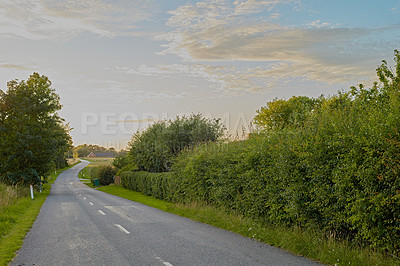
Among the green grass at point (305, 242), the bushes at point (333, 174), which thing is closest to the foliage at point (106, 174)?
the green grass at point (305, 242)

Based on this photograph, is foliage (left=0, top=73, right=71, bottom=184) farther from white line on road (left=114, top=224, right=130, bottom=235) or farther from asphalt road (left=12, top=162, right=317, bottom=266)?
white line on road (left=114, top=224, right=130, bottom=235)

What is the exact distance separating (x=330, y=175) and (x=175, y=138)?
2757 centimetres

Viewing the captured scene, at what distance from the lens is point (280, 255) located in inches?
319

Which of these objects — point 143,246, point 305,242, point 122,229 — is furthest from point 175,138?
point 305,242

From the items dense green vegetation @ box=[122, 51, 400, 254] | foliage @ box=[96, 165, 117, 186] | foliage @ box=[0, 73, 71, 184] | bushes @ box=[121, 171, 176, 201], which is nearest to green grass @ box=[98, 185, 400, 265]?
dense green vegetation @ box=[122, 51, 400, 254]

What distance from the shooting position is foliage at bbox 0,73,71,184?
35438mm

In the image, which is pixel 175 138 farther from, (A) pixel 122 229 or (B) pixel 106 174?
(B) pixel 106 174

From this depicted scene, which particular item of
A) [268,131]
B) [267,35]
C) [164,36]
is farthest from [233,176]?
[164,36]

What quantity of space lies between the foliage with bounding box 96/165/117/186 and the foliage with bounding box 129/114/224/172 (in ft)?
72.4

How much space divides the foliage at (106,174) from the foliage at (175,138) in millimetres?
22068

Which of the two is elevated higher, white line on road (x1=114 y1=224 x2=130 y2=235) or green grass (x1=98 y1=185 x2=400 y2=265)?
green grass (x1=98 y1=185 x2=400 y2=265)

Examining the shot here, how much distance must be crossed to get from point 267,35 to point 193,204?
400 inches

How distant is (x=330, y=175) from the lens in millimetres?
8195

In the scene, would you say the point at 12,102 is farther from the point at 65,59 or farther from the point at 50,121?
the point at 65,59
